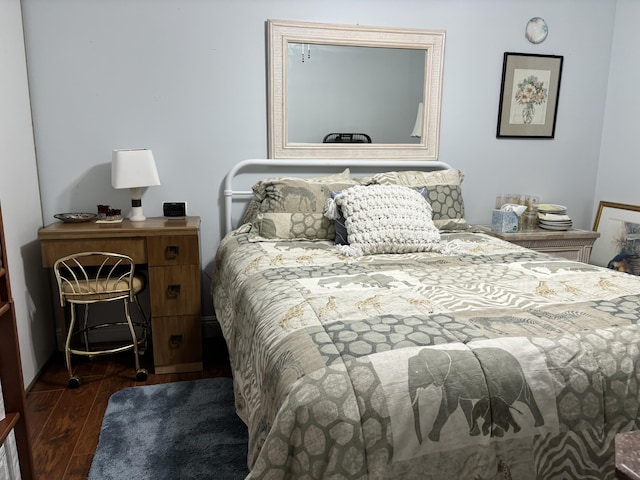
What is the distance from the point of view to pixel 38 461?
1.83 metres

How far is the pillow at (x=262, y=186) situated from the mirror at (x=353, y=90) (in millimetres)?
203

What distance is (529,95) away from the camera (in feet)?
10.5

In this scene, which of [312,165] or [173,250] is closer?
[173,250]

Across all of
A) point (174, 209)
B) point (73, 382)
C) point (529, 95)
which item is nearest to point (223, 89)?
point (174, 209)

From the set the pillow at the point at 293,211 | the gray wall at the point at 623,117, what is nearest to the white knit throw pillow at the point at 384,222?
the pillow at the point at 293,211

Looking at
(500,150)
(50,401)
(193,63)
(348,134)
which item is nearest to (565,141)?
(500,150)

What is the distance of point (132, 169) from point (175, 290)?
2.14 feet

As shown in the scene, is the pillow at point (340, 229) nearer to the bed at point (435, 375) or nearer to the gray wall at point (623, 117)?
the bed at point (435, 375)

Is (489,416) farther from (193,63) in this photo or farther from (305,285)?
(193,63)

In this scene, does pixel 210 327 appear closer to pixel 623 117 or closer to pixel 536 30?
pixel 536 30

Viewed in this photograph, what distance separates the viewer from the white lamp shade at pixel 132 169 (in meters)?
2.48

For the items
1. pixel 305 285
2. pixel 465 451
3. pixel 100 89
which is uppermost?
pixel 100 89

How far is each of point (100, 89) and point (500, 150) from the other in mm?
2459

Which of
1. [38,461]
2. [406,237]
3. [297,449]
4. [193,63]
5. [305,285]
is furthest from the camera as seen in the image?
[193,63]
